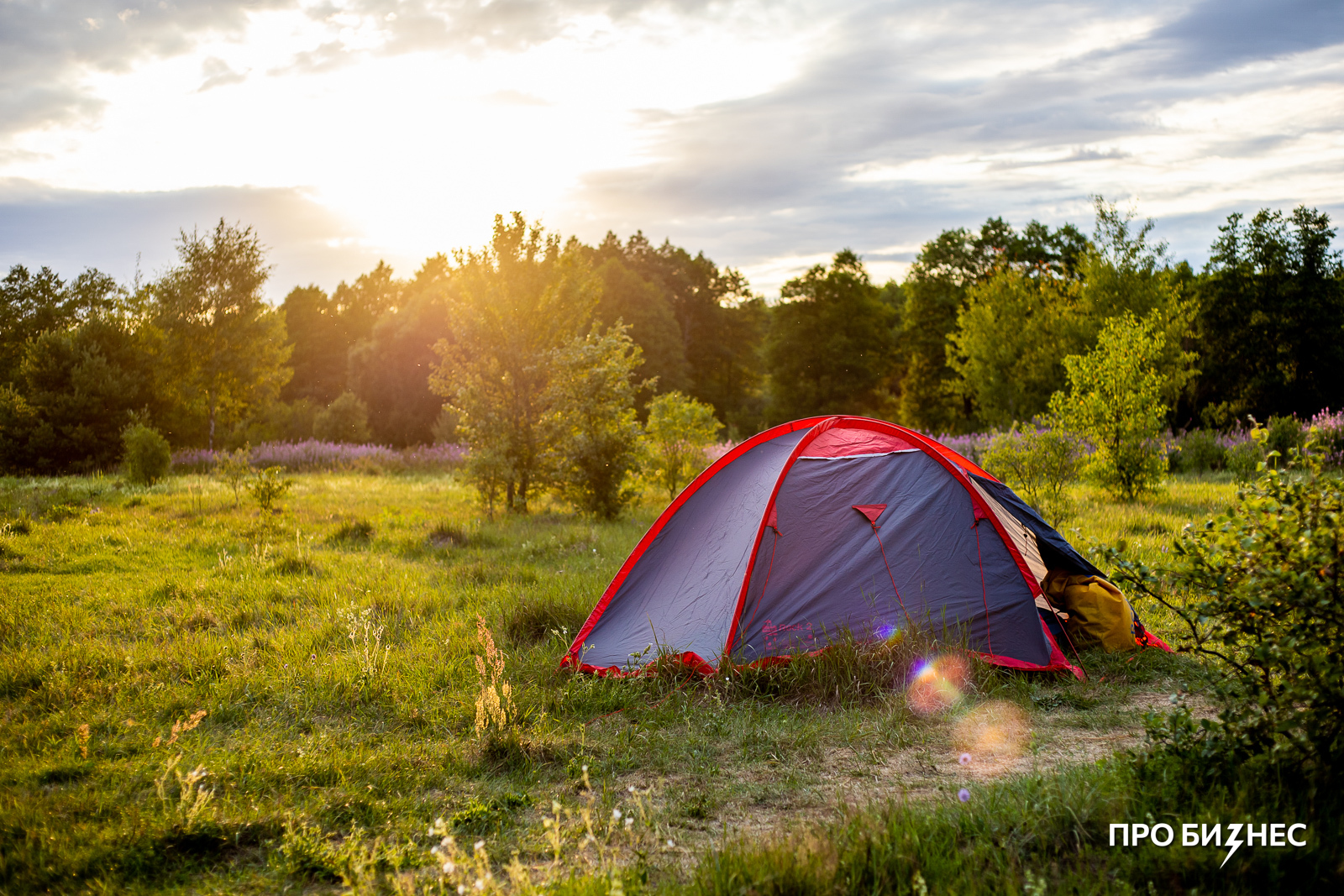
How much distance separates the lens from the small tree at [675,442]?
15.5 meters

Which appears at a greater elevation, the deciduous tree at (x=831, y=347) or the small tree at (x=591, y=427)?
the deciduous tree at (x=831, y=347)

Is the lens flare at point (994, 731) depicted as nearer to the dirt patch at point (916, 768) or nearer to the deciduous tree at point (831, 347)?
the dirt patch at point (916, 768)

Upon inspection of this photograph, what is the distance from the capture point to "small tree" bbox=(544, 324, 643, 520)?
40.6 ft

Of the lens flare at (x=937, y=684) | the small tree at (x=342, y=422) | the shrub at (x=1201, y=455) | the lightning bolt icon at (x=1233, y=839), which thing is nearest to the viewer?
the lightning bolt icon at (x=1233, y=839)

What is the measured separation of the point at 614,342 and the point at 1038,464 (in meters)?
6.89

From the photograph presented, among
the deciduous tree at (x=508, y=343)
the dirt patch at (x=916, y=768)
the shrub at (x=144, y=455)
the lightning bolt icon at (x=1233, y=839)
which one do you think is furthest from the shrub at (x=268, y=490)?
the lightning bolt icon at (x=1233, y=839)

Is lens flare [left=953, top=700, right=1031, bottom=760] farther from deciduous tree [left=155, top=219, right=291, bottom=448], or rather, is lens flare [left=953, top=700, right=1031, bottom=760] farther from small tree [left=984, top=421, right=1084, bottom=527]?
deciduous tree [left=155, top=219, right=291, bottom=448]

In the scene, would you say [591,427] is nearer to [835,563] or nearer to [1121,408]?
[835,563]

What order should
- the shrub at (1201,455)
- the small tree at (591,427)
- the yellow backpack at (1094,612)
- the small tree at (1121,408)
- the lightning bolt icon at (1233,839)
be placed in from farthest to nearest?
1. the shrub at (1201,455)
2. the small tree at (591,427)
3. the small tree at (1121,408)
4. the yellow backpack at (1094,612)
5. the lightning bolt icon at (1233,839)

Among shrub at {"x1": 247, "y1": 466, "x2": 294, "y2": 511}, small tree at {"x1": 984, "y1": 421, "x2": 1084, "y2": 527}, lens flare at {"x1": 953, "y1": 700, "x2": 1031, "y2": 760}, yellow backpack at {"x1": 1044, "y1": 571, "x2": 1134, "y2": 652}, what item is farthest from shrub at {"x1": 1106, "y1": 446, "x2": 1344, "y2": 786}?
shrub at {"x1": 247, "y1": 466, "x2": 294, "y2": 511}

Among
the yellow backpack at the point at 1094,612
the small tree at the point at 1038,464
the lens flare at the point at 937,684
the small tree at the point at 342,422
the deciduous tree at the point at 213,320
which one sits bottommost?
the lens flare at the point at 937,684

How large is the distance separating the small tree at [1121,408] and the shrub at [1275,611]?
369 inches

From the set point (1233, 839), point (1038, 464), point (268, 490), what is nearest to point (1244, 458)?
point (1038, 464)

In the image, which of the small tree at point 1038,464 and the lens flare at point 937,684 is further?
the small tree at point 1038,464
